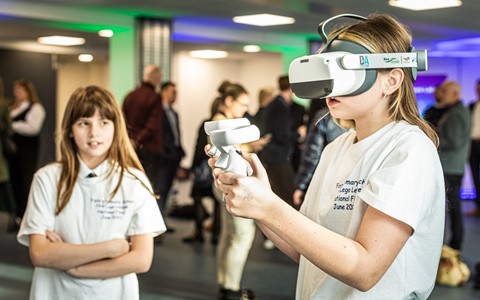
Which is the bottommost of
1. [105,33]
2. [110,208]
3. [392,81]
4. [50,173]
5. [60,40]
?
[110,208]

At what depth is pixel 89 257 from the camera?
7.52 feet

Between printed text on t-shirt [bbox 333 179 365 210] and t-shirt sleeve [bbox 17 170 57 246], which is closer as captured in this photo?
printed text on t-shirt [bbox 333 179 365 210]

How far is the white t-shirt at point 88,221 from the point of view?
234cm

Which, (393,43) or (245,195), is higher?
(393,43)

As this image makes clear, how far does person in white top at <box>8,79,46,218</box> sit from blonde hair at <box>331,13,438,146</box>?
6580 millimetres

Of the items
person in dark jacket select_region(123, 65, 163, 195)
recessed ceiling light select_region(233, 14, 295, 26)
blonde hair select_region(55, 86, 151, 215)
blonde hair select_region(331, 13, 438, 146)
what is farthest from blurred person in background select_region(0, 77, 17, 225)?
blonde hair select_region(331, 13, 438, 146)

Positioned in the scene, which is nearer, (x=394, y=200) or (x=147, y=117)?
(x=394, y=200)

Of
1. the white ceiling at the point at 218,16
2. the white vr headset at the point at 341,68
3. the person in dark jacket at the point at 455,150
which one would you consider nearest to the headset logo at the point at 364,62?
the white vr headset at the point at 341,68

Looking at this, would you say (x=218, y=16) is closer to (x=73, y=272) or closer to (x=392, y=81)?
(x=73, y=272)

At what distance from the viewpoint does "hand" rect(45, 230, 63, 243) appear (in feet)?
7.67

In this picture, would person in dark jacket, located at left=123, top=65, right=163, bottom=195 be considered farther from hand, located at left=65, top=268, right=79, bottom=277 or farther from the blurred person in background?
hand, located at left=65, top=268, right=79, bottom=277

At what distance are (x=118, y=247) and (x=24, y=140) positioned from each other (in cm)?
589

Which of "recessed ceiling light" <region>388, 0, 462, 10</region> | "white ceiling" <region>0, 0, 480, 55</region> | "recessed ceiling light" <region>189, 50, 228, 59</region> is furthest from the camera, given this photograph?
"recessed ceiling light" <region>189, 50, 228, 59</region>

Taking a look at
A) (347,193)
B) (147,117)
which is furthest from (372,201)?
(147,117)
